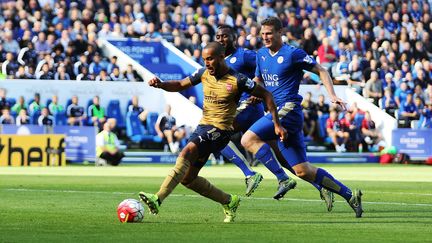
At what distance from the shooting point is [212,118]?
46.2 ft

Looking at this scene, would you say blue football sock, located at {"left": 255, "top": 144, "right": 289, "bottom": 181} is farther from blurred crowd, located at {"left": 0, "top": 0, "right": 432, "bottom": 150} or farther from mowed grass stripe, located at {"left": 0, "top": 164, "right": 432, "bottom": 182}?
blurred crowd, located at {"left": 0, "top": 0, "right": 432, "bottom": 150}

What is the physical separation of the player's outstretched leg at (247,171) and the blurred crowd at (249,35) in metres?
17.2

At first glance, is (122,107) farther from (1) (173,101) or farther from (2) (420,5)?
(2) (420,5)

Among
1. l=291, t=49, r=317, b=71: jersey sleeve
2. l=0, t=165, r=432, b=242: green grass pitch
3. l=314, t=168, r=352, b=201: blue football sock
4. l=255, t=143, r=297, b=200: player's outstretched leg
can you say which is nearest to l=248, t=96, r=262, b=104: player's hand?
l=255, t=143, r=297, b=200: player's outstretched leg

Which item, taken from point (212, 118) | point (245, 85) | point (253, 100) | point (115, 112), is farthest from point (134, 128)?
point (245, 85)

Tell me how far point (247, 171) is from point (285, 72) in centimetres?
295

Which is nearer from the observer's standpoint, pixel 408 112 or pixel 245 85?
pixel 245 85

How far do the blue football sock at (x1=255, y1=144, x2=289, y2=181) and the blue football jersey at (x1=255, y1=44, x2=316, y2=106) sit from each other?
0.88 metres

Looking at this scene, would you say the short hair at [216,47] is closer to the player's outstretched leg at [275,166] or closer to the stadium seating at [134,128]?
the player's outstretched leg at [275,166]

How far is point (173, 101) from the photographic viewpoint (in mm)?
37469

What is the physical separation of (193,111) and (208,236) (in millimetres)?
24852

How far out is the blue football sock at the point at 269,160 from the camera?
16469 millimetres

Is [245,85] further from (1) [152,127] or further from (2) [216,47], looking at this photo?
(1) [152,127]

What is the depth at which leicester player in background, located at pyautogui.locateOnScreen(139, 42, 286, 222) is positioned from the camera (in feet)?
45.3
